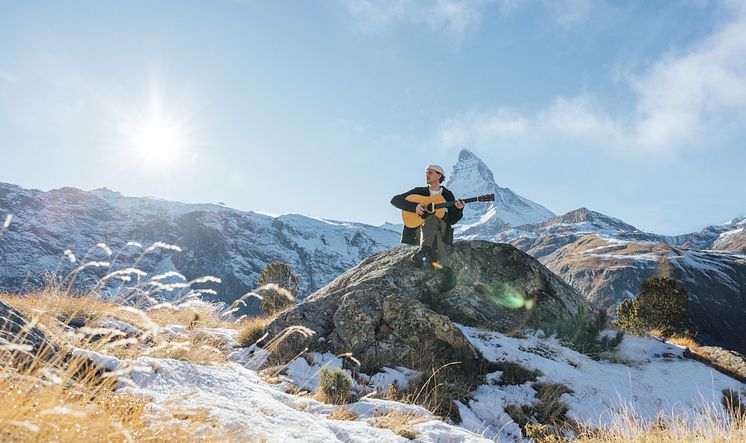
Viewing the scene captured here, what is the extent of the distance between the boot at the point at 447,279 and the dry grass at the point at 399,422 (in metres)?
6.03

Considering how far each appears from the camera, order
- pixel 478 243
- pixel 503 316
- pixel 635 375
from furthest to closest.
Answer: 1. pixel 478 243
2. pixel 503 316
3. pixel 635 375

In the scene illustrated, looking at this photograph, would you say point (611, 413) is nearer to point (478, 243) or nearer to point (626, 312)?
point (478, 243)

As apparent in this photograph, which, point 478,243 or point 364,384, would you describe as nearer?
point 364,384

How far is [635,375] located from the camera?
869 cm

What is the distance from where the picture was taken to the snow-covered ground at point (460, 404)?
379 cm

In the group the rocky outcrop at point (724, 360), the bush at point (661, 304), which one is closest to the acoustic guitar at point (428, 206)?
the rocky outcrop at point (724, 360)

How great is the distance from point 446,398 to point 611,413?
2.71 meters

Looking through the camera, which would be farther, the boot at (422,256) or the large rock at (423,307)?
the boot at (422,256)

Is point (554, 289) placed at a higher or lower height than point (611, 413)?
higher

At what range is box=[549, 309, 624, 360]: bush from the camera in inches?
389

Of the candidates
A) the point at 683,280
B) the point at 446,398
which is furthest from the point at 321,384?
the point at 683,280

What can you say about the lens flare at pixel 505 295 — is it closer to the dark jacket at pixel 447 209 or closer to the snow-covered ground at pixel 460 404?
the snow-covered ground at pixel 460 404

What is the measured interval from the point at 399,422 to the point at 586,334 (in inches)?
305

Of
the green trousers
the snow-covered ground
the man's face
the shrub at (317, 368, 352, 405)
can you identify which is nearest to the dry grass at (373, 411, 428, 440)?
the snow-covered ground
